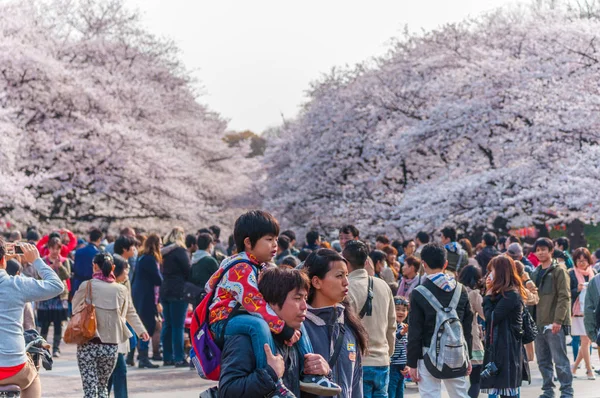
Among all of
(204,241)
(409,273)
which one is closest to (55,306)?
(204,241)

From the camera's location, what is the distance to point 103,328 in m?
8.32

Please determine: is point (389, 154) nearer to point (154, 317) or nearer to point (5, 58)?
point (5, 58)

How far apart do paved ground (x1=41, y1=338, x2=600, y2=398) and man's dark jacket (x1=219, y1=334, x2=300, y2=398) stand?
679 cm

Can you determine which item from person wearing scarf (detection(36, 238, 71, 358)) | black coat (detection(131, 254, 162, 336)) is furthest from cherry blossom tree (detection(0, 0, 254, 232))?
black coat (detection(131, 254, 162, 336))

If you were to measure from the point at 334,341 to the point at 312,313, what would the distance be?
0.21m

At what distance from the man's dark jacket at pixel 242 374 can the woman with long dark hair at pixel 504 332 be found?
4.63 m

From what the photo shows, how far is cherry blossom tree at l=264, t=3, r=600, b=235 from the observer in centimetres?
2356

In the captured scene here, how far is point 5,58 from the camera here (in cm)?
2762

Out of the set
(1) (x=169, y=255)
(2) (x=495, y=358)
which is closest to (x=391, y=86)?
(1) (x=169, y=255)

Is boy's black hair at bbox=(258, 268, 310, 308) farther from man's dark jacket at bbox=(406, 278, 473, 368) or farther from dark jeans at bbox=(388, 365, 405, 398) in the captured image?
dark jeans at bbox=(388, 365, 405, 398)

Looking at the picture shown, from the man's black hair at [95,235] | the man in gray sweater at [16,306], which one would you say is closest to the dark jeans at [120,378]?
the man in gray sweater at [16,306]

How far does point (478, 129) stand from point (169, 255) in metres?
15.9

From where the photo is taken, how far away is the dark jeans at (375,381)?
6973 mm

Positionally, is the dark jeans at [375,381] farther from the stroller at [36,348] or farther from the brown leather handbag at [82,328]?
the brown leather handbag at [82,328]
